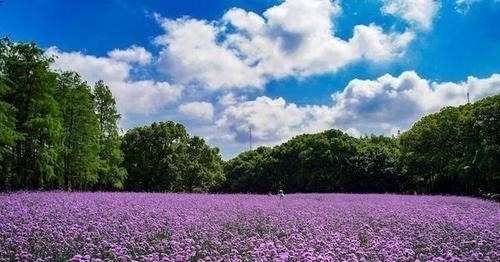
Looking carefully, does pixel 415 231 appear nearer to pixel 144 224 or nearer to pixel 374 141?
pixel 144 224

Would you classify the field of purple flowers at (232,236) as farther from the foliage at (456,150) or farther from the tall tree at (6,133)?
the foliage at (456,150)

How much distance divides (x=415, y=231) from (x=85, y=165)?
83.0ft

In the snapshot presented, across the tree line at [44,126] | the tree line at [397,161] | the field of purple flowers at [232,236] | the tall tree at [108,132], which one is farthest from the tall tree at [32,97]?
the tree line at [397,161]

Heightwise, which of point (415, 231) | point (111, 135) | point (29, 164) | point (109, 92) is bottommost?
point (415, 231)

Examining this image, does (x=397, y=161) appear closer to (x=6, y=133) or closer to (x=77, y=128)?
(x=77, y=128)

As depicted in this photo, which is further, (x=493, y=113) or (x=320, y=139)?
(x=320, y=139)

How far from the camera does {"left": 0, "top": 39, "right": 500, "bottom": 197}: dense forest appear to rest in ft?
87.2

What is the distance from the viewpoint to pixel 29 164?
28656 millimetres

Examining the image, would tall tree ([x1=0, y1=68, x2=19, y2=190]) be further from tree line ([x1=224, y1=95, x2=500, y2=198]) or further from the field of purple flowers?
tree line ([x1=224, y1=95, x2=500, y2=198])

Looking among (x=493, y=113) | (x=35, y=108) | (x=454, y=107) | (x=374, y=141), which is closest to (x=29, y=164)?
(x=35, y=108)

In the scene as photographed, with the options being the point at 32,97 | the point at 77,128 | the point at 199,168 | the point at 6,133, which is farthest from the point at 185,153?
the point at 6,133

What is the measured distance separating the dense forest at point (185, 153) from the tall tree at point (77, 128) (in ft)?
0.19

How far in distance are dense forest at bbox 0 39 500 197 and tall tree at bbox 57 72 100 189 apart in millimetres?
58

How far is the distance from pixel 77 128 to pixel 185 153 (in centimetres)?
2156
